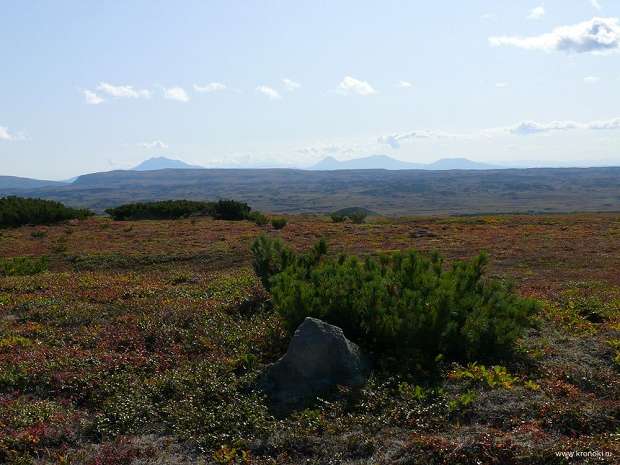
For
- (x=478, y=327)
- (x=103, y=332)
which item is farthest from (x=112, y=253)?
(x=478, y=327)

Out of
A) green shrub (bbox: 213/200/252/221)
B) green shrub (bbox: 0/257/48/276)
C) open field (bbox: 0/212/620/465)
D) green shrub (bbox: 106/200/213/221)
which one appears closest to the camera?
open field (bbox: 0/212/620/465)

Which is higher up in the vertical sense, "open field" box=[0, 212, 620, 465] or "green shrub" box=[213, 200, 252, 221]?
"green shrub" box=[213, 200, 252, 221]

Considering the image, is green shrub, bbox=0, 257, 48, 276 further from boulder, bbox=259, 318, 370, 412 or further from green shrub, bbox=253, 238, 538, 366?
boulder, bbox=259, 318, 370, 412

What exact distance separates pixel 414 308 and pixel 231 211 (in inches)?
1272

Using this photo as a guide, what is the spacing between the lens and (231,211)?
131 feet

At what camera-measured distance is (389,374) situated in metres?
8.02

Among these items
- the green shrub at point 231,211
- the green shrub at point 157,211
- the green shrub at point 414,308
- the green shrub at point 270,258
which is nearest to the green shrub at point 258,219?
the green shrub at point 231,211

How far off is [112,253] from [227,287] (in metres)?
9.83

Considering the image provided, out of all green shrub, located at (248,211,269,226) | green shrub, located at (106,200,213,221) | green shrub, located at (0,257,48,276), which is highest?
green shrub, located at (106,200,213,221)

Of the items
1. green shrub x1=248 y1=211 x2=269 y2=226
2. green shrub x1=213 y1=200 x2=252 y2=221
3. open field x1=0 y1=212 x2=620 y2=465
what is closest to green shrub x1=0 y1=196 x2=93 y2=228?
green shrub x1=213 y1=200 x2=252 y2=221

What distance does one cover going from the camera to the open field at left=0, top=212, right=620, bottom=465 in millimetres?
6297

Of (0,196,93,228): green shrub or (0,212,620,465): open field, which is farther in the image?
(0,196,93,228): green shrub

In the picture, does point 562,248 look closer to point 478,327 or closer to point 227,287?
point 227,287

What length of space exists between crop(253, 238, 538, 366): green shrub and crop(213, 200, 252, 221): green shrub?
96.3 feet
